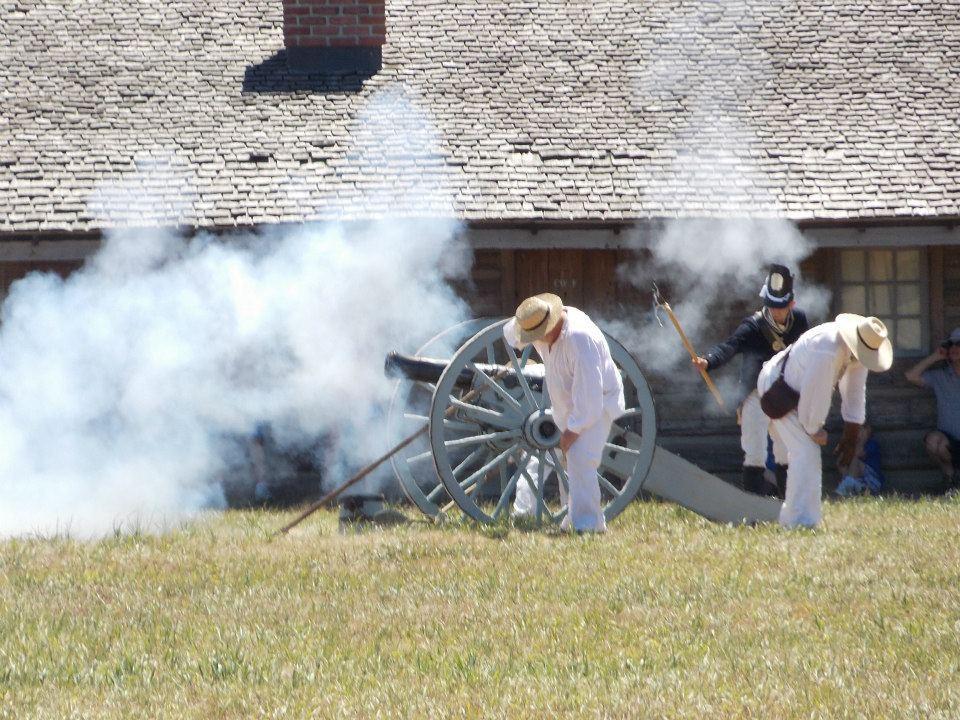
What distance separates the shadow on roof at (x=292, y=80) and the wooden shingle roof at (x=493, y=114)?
0.03 meters

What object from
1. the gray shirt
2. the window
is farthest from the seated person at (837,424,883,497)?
the window

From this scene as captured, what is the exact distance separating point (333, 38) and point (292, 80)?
0.63 metres

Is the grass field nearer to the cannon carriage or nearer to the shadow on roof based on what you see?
the cannon carriage

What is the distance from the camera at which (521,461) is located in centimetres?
877

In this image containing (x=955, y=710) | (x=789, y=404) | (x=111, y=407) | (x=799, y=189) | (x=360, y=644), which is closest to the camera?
(x=955, y=710)

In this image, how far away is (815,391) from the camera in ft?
27.2

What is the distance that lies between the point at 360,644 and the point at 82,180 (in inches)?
300

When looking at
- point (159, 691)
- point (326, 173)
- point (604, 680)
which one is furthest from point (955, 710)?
point (326, 173)

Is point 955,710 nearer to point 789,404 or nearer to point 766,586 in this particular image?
point 766,586

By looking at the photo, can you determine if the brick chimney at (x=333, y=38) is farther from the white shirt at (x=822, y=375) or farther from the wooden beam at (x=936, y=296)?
the white shirt at (x=822, y=375)

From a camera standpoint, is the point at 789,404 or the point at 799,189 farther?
the point at 799,189

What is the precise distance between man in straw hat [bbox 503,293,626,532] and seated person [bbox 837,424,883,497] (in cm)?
402

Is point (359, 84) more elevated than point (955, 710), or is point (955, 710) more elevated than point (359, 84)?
point (359, 84)

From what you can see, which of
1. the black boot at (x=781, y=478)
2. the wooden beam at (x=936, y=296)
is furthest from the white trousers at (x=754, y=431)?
the wooden beam at (x=936, y=296)
